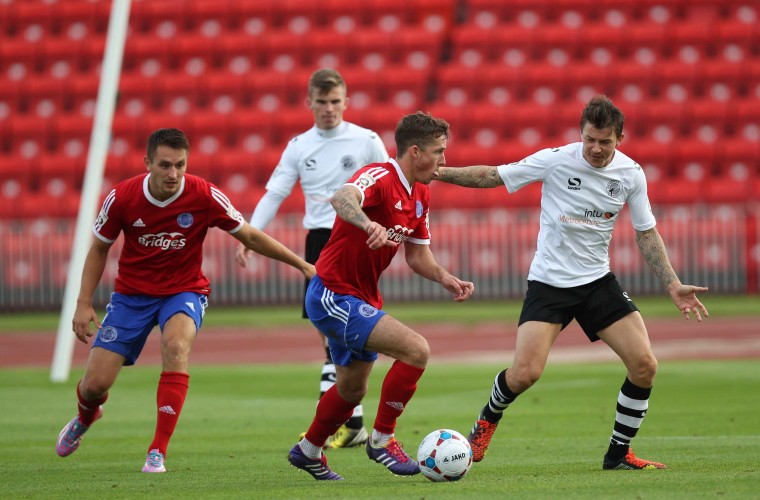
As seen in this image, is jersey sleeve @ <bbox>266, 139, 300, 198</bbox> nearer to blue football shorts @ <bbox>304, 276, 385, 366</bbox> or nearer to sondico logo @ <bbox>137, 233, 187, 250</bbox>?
sondico logo @ <bbox>137, 233, 187, 250</bbox>

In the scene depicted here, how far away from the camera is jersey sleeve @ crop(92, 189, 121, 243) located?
762 cm

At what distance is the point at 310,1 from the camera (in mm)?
28500

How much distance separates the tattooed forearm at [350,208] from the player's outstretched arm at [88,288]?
1.99 m

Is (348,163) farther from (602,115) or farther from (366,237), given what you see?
(602,115)

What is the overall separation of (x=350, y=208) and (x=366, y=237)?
0.43 meters

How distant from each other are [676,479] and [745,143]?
66.2 ft

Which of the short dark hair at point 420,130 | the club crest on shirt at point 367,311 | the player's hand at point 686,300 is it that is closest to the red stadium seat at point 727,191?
the player's hand at point 686,300

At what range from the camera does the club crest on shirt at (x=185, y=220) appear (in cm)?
773

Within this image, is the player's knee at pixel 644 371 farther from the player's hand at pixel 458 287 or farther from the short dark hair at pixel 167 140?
the short dark hair at pixel 167 140

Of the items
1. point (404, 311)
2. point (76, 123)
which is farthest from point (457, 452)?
point (76, 123)

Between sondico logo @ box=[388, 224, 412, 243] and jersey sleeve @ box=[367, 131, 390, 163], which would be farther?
jersey sleeve @ box=[367, 131, 390, 163]

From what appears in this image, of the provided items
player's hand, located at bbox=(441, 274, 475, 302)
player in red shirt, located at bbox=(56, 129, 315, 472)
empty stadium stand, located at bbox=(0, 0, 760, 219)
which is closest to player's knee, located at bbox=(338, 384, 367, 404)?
player's hand, located at bbox=(441, 274, 475, 302)

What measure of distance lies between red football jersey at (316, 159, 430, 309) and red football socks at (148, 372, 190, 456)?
1383mm

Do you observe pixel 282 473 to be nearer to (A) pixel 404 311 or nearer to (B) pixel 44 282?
(A) pixel 404 311
